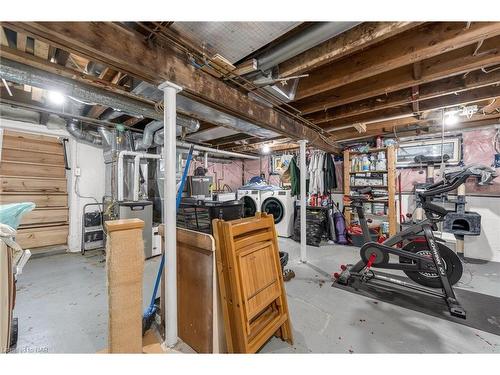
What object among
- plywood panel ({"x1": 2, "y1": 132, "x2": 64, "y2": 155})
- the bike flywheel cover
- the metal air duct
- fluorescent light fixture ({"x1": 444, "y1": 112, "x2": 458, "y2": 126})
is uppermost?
fluorescent light fixture ({"x1": 444, "y1": 112, "x2": 458, "y2": 126})

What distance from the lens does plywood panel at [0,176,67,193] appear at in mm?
3412

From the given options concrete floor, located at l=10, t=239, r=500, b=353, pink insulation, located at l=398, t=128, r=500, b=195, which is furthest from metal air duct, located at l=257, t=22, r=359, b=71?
pink insulation, located at l=398, t=128, r=500, b=195

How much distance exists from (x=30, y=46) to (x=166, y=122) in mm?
1268

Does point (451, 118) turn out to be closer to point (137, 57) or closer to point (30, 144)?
point (137, 57)

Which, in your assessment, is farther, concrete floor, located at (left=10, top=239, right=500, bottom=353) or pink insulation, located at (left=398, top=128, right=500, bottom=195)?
pink insulation, located at (left=398, top=128, right=500, bottom=195)

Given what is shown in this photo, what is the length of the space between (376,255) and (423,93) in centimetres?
207

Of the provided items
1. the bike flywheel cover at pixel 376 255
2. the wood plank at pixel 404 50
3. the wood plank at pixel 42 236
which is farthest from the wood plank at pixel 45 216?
the bike flywheel cover at pixel 376 255

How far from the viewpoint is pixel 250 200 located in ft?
18.4

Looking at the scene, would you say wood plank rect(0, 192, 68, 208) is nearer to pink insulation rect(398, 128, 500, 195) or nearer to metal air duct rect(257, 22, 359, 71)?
metal air duct rect(257, 22, 359, 71)

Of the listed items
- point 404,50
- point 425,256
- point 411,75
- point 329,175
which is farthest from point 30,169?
point 425,256

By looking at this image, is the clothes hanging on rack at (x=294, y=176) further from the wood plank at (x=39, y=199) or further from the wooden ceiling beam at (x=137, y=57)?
the wood plank at (x=39, y=199)
